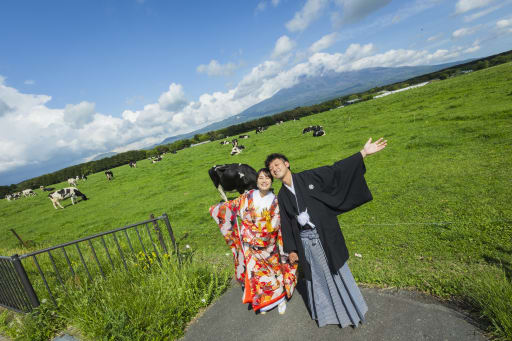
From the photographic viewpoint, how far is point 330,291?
3418 millimetres

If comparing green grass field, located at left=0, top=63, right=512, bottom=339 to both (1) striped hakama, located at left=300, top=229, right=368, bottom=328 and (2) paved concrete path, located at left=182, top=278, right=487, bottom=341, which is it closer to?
(2) paved concrete path, located at left=182, top=278, right=487, bottom=341

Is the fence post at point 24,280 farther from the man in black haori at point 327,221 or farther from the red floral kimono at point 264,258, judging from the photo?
the man in black haori at point 327,221

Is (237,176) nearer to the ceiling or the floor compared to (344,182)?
nearer to the floor

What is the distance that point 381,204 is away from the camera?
23.7ft

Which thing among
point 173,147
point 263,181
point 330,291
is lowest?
point 330,291

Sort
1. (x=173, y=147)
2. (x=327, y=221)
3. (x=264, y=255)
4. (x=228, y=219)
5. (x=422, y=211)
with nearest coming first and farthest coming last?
(x=327, y=221) < (x=264, y=255) < (x=228, y=219) < (x=422, y=211) < (x=173, y=147)

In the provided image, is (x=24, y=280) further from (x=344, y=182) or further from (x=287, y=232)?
(x=344, y=182)

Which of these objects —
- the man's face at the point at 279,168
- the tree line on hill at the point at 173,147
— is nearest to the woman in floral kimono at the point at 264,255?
the man's face at the point at 279,168

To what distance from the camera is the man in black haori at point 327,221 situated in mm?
3250

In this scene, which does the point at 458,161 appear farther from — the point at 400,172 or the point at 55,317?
the point at 55,317

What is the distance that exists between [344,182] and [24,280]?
231 inches

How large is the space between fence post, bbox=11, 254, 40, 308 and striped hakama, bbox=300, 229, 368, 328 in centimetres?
505

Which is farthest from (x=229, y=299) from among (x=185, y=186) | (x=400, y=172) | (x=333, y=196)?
(x=185, y=186)

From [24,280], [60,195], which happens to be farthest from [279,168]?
[60,195]
